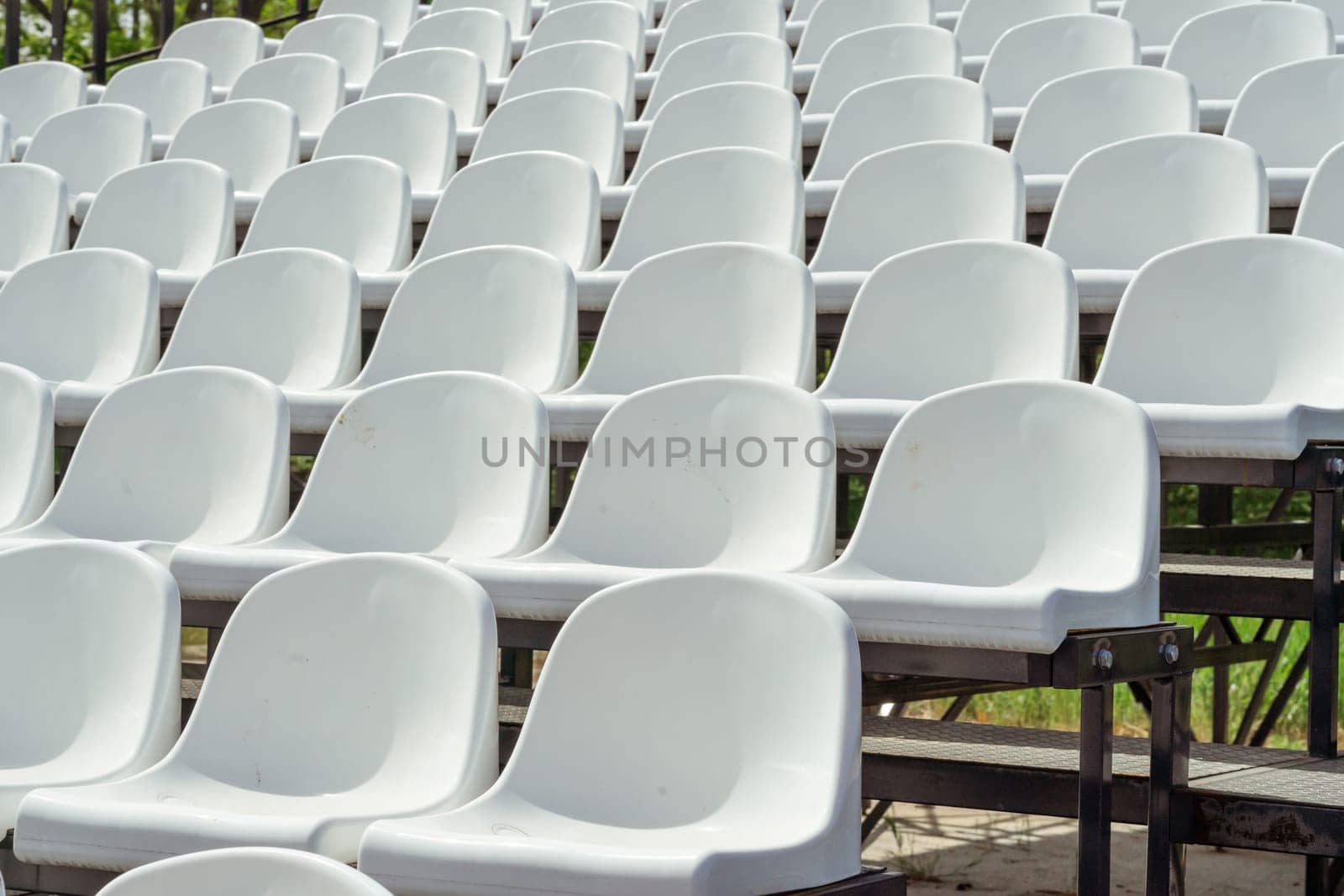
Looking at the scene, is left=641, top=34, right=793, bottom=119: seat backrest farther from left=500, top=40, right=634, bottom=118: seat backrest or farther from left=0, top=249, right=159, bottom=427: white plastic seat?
left=0, top=249, right=159, bottom=427: white plastic seat

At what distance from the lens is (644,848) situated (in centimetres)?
168

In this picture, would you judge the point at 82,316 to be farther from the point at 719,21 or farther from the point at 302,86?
the point at 719,21

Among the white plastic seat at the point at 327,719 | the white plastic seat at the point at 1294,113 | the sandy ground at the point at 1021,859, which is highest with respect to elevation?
the white plastic seat at the point at 1294,113

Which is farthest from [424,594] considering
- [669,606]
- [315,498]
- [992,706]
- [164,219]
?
[992,706]

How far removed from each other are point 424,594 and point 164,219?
243 cm

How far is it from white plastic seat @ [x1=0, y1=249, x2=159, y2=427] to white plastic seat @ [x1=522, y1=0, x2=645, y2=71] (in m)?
2.18

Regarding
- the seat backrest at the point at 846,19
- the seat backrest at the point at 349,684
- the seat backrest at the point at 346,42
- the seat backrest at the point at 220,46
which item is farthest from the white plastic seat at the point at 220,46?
the seat backrest at the point at 349,684

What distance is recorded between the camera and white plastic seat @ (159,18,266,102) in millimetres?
6016

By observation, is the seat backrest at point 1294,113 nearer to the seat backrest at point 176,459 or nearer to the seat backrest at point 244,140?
the seat backrest at point 176,459

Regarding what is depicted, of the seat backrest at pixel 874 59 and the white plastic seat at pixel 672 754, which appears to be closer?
the white plastic seat at pixel 672 754

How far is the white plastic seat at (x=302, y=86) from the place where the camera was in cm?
519

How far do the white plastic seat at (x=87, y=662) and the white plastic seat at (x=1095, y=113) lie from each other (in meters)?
2.20

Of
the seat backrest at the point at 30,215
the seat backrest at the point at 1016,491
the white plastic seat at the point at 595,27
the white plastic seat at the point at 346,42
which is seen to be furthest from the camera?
the white plastic seat at the point at 346,42

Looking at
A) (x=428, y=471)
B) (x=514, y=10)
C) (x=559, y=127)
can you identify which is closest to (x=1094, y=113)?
(x=559, y=127)
